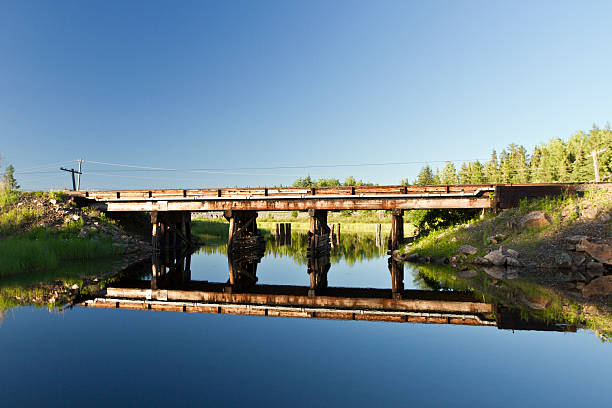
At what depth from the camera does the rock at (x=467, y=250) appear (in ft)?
70.3

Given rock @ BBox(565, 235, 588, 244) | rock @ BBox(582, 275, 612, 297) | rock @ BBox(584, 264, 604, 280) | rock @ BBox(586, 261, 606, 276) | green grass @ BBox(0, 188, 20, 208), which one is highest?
green grass @ BBox(0, 188, 20, 208)

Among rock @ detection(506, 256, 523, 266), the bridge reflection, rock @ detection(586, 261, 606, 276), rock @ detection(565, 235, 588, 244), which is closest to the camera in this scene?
the bridge reflection

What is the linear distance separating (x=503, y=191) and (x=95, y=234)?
96.9ft

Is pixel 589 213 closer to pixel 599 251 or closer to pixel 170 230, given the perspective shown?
pixel 599 251

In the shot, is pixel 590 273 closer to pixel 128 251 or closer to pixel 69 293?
pixel 69 293

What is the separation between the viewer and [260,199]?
26594 mm

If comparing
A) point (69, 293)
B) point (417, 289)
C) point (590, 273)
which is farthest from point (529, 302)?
point (69, 293)

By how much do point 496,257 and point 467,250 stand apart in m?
1.88

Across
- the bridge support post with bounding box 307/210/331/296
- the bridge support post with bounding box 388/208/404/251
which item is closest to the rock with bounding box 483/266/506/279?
the bridge support post with bounding box 388/208/404/251

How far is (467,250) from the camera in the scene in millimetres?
21594

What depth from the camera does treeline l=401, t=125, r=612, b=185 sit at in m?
83.8

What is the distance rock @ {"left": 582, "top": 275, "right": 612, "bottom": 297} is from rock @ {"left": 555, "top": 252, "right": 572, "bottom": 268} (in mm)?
1952

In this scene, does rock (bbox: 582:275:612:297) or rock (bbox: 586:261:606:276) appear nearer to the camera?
rock (bbox: 582:275:612:297)

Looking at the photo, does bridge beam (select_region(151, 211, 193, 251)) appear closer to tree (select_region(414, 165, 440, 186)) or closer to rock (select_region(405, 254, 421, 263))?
rock (select_region(405, 254, 421, 263))
